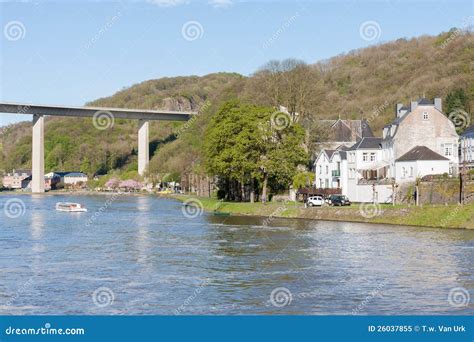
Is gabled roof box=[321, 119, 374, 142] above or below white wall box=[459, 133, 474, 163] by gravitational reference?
above

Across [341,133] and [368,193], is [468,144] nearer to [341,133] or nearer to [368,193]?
[368,193]

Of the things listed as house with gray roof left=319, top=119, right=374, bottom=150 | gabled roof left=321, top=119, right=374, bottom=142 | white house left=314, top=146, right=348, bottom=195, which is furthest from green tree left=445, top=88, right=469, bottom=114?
white house left=314, top=146, right=348, bottom=195

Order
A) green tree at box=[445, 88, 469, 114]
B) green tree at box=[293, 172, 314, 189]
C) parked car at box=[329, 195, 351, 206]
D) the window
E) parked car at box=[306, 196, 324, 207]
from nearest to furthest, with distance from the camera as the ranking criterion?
parked car at box=[329, 195, 351, 206] → parked car at box=[306, 196, 324, 207] → the window → green tree at box=[293, 172, 314, 189] → green tree at box=[445, 88, 469, 114]

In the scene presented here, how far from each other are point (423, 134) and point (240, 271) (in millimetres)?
45584

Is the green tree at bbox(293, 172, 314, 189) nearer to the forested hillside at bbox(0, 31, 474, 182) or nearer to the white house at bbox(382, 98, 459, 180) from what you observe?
the white house at bbox(382, 98, 459, 180)

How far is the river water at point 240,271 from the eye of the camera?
25969mm

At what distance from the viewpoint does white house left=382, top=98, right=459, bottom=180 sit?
74.7 metres

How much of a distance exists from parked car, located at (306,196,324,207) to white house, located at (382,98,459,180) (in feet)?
24.5

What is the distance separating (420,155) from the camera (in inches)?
2763

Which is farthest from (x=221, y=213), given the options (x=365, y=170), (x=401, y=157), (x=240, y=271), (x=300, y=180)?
(x=240, y=271)

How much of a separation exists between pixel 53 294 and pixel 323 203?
46.6 meters

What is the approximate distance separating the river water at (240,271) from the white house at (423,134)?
829 inches

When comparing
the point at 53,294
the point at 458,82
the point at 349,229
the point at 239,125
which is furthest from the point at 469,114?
the point at 53,294
